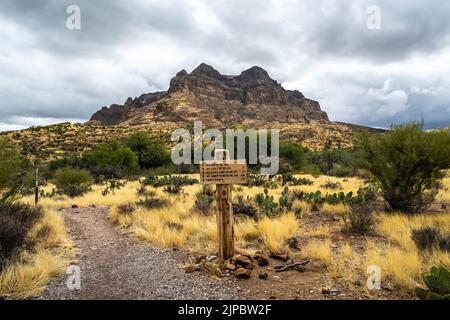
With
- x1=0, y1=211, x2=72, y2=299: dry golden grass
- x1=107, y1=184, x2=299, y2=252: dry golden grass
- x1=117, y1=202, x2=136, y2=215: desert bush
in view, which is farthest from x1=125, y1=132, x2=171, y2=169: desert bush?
x1=0, y1=211, x2=72, y2=299: dry golden grass

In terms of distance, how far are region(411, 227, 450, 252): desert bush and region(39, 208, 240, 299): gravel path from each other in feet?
12.7

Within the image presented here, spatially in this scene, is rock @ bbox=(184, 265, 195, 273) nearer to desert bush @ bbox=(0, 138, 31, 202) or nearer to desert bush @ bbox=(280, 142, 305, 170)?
desert bush @ bbox=(0, 138, 31, 202)

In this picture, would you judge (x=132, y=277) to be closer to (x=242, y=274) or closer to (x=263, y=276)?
(x=242, y=274)

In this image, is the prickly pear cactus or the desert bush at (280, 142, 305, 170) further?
the desert bush at (280, 142, 305, 170)

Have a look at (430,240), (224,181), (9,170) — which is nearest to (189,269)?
(224,181)

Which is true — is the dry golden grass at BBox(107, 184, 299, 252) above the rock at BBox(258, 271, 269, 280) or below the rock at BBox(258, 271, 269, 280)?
above

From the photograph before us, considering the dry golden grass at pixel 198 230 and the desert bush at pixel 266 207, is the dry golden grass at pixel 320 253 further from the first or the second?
the desert bush at pixel 266 207

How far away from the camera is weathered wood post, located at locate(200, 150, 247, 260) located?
6391 mm

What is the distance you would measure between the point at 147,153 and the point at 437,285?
36.4 meters

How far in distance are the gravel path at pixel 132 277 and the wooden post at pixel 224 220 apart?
0.74m

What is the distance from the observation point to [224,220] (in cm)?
661

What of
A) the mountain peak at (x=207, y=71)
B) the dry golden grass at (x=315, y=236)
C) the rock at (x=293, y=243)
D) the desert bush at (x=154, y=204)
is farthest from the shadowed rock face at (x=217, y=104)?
the rock at (x=293, y=243)
